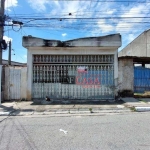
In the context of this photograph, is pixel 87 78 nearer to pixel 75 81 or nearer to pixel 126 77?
pixel 75 81

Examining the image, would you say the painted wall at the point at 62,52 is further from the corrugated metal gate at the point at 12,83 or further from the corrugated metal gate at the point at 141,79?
the corrugated metal gate at the point at 141,79

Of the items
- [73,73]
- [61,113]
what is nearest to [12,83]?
[73,73]

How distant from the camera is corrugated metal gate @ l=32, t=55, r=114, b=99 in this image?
33.3 feet

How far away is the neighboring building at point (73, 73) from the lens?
10.1 m

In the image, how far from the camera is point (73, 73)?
401 inches

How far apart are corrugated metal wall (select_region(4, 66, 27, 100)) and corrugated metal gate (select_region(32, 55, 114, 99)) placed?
677 millimetres

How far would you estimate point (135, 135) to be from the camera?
4.52m

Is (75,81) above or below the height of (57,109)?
above

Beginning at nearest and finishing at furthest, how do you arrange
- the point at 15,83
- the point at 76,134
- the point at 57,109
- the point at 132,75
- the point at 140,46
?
the point at 76,134 < the point at 57,109 < the point at 15,83 < the point at 132,75 < the point at 140,46

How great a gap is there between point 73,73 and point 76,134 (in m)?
5.77

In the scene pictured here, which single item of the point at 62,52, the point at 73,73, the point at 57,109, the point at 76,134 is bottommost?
the point at 76,134

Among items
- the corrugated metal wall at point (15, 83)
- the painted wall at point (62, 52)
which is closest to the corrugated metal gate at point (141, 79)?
the painted wall at point (62, 52)

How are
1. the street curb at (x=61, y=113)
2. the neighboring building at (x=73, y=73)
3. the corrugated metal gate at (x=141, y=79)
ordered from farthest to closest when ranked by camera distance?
the corrugated metal gate at (x=141, y=79) < the neighboring building at (x=73, y=73) < the street curb at (x=61, y=113)

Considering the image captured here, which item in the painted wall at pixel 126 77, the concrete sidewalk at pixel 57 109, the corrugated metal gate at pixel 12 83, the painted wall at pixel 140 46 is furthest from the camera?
the painted wall at pixel 140 46
